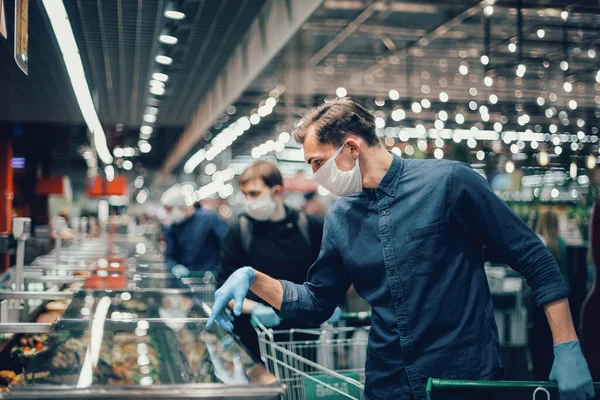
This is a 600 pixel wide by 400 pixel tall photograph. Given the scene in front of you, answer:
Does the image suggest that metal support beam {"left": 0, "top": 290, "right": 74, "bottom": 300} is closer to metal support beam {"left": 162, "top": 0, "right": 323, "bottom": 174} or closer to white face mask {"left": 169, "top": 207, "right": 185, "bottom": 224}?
metal support beam {"left": 162, "top": 0, "right": 323, "bottom": 174}

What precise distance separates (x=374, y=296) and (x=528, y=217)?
4239 millimetres

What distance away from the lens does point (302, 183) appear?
24.0m

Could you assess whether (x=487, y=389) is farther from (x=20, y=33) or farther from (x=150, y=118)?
(x=150, y=118)

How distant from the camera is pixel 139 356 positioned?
2252 millimetres

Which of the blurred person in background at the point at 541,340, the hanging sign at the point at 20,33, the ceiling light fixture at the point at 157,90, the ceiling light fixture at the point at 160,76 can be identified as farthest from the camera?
the ceiling light fixture at the point at 157,90

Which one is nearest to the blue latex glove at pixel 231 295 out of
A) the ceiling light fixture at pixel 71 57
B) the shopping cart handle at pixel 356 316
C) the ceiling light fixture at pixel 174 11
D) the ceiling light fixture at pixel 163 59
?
the shopping cart handle at pixel 356 316

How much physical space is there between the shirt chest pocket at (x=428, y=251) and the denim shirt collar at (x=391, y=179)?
0.19 meters

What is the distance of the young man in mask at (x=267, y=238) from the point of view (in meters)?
4.16

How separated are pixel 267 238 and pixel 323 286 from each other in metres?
1.67

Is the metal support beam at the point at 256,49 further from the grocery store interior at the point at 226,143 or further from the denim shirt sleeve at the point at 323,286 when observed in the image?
the denim shirt sleeve at the point at 323,286

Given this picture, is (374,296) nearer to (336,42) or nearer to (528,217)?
(528,217)

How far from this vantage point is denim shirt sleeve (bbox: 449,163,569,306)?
2.12 metres

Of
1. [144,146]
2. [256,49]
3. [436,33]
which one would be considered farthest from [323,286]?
[144,146]

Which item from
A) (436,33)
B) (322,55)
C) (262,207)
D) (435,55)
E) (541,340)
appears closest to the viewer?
(262,207)
